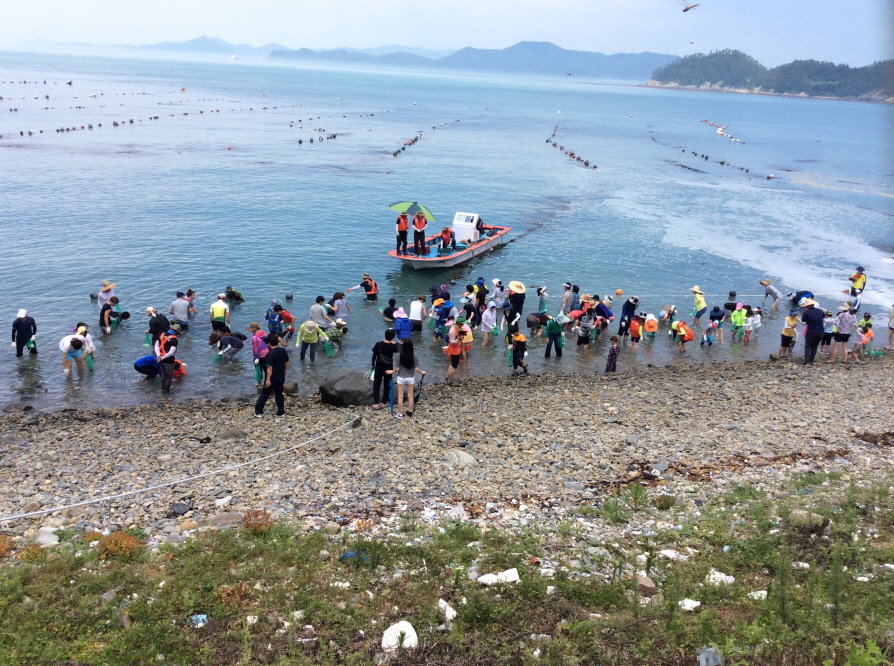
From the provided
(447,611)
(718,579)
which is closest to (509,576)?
(447,611)

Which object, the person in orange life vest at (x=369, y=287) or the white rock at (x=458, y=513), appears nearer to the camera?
the white rock at (x=458, y=513)

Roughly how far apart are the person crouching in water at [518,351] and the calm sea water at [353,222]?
39.3 inches

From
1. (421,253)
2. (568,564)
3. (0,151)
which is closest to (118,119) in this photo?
(0,151)

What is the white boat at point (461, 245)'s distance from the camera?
30234 millimetres

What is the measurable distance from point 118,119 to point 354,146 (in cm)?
3399

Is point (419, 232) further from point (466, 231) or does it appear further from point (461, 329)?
point (461, 329)

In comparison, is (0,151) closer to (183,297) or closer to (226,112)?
(183,297)

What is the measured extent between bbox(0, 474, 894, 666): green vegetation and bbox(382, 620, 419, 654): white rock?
0.33 feet

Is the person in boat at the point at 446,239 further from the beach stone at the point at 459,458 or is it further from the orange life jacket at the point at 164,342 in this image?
the beach stone at the point at 459,458

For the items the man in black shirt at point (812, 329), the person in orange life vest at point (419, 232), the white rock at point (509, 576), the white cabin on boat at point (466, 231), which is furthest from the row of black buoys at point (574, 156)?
the white rock at point (509, 576)

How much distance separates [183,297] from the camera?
888 inches

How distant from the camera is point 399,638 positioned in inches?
281

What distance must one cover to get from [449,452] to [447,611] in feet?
17.7

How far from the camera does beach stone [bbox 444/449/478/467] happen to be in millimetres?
12492
